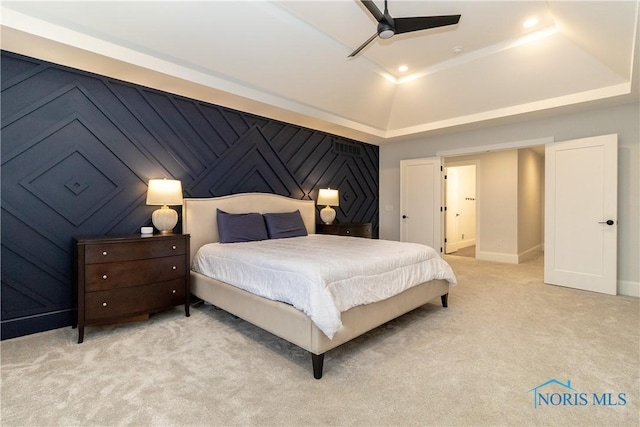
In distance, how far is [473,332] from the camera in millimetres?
2727

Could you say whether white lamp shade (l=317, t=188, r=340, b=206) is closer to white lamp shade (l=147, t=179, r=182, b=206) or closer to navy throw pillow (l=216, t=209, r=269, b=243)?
navy throw pillow (l=216, t=209, r=269, b=243)

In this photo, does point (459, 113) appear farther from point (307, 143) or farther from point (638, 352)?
point (638, 352)

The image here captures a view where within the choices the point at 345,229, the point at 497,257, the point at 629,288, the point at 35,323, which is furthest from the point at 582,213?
the point at 35,323

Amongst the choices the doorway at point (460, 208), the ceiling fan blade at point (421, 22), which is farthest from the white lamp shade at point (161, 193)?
the doorway at point (460, 208)

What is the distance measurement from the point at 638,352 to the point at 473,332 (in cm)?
115

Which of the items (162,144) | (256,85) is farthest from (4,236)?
(256,85)

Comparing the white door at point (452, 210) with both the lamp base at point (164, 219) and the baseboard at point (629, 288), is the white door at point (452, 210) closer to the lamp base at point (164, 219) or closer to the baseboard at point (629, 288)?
the baseboard at point (629, 288)

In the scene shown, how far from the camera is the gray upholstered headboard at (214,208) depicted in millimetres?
3643

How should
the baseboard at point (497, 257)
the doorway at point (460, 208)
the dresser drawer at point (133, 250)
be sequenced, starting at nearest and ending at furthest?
the dresser drawer at point (133, 250), the baseboard at point (497, 257), the doorway at point (460, 208)

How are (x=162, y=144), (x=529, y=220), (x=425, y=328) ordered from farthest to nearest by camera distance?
(x=529, y=220) → (x=162, y=144) → (x=425, y=328)

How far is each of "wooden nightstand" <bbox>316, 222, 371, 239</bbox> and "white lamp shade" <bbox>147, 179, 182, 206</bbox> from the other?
2466 millimetres

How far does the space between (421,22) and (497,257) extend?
5339mm

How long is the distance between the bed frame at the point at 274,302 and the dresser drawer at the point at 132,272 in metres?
0.32

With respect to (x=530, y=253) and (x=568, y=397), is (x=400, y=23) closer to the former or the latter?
(x=568, y=397)
